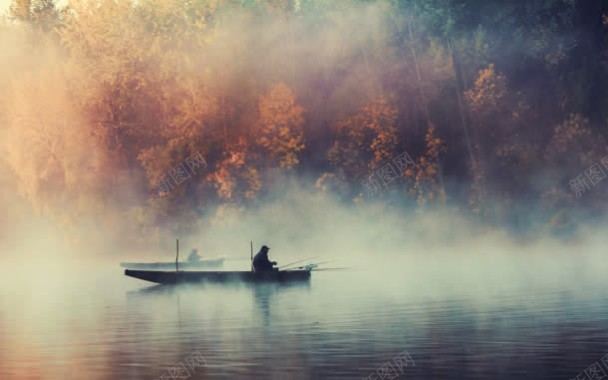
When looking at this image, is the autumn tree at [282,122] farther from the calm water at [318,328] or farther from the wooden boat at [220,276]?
the wooden boat at [220,276]

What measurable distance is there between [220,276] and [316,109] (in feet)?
122

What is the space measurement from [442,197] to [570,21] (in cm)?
1482

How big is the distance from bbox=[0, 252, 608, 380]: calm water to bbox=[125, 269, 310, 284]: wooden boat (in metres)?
0.45

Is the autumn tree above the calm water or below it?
above

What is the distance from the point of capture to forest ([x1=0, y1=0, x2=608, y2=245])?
8850 centimetres

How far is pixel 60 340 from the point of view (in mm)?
38219

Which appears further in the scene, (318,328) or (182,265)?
(182,265)

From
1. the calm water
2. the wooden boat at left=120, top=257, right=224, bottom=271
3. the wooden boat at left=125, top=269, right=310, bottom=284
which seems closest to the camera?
the calm water

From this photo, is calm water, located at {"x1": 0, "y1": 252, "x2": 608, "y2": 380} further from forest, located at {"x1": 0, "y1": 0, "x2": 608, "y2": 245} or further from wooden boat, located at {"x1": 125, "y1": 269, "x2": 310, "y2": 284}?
forest, located at {"x1": 0, "y1": 0, "x2": 608, "y2": 245}

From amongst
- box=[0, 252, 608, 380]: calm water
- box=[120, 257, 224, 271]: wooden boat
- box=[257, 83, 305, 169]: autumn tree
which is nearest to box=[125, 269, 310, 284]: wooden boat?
box=[0, 252, 608, 380]: calm water

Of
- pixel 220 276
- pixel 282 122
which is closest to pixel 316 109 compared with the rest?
pixel 282 122

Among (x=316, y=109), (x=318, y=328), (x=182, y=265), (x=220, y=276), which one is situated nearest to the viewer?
(x=318, y=328)

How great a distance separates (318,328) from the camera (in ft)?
128

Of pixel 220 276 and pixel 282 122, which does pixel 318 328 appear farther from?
pixel 282 122
